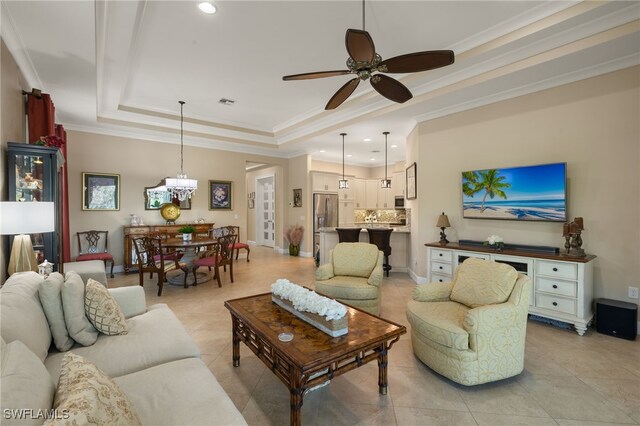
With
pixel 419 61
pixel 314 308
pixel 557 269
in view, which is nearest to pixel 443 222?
pixel 557 269

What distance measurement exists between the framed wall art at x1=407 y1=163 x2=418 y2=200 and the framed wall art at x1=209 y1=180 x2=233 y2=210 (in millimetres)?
4329

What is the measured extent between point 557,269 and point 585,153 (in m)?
1.41

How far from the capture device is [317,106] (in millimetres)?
5465

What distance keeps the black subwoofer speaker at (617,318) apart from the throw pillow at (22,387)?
447 cm

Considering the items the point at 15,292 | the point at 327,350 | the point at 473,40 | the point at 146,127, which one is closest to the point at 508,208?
the point at 473,40

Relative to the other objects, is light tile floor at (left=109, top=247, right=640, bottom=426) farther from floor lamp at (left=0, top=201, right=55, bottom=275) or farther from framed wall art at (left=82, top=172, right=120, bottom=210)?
framed wall art at (left=82, top=172, right=120, bottom=210)

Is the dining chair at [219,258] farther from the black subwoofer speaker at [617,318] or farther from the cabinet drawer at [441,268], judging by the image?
the black subwoofer speaker at [617,318]

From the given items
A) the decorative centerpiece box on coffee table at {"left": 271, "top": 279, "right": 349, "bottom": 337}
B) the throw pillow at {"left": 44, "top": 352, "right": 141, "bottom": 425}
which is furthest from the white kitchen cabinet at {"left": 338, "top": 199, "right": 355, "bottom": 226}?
the throw pillow at {"left": 44, "top": 352, "right": 141, "bottom": 425}

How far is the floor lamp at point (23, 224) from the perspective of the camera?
2.22 metres

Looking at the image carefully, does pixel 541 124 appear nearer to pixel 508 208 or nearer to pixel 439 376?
pixel 508 208

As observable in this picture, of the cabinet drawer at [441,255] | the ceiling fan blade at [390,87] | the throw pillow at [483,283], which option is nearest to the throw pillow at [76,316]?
the ceiling fan blade at [390,87]

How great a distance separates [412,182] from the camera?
5.54 meters

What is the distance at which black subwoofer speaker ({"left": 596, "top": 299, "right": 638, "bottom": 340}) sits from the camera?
2.94 metres

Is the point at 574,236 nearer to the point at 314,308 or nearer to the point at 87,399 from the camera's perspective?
the point at 314,308
